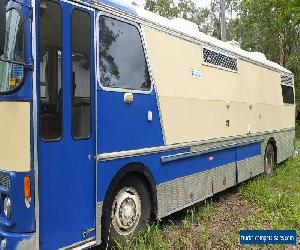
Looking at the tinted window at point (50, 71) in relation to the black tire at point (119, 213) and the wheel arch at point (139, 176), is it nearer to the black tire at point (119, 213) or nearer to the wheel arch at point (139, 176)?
the wheel arch at point (139, 176)

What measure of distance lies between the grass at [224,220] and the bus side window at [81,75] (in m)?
1.50

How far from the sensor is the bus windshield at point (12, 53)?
160 inches

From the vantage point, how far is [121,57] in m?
5.33

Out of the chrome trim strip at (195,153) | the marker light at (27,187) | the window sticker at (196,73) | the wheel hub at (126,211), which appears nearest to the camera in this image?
the marker light at (27,187)

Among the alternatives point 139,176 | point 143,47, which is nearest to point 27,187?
point 139,176

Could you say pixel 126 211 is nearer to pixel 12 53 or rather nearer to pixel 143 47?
pixel 143 47

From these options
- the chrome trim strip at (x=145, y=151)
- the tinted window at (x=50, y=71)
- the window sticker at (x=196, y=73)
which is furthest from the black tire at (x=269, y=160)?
the tinted window at (x=50, y=71)

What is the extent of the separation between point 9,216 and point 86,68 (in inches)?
64.8

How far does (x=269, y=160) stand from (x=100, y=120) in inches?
282

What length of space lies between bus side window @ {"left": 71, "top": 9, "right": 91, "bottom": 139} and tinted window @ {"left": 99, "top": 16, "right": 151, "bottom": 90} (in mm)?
260

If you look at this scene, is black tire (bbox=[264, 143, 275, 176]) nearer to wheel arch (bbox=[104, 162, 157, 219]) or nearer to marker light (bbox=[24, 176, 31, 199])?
wheel arch (bbox=[104, 162, 157, 219])

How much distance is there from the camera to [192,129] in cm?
677

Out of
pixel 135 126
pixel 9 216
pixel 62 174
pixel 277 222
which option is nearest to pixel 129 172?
pixel 135 126

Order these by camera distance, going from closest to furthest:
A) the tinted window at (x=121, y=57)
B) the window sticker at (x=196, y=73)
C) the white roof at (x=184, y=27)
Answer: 1. the tinted window at (x=121, y=57)
2. the white roof at (x=184, y=27)
3. the window sticker at (x=196, y=73)
